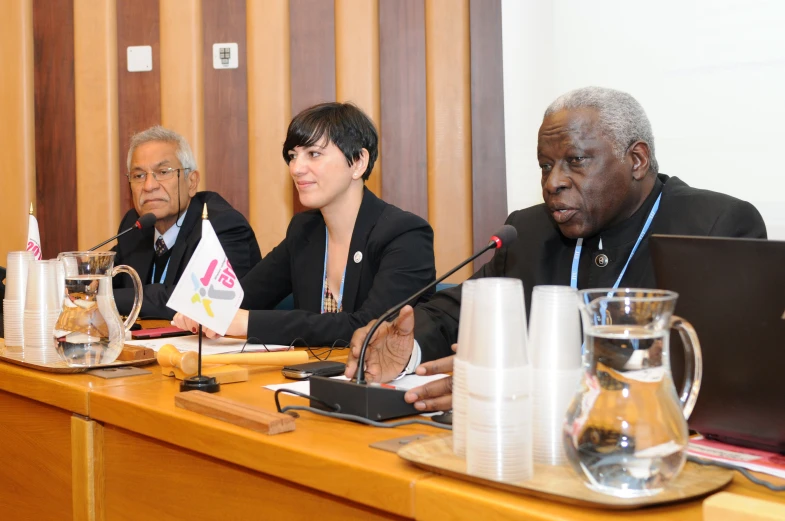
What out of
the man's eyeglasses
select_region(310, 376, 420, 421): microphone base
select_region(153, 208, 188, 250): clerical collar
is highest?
the man's eyeglasses

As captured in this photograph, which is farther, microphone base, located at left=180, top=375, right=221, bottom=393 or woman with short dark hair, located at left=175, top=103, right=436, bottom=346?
woman with short dark hair, located at left=175, top=103, right=436, bottom=346

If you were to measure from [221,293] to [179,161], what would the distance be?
205 centimetres

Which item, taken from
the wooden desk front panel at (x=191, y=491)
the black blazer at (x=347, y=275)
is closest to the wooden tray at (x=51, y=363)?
the wooden desk front panel at (x=191, y=491)

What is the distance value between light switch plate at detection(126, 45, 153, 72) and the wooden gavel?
2.36 m

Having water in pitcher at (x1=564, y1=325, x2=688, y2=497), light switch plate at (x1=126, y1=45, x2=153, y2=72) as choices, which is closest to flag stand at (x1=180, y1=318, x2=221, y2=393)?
water in pitcher at (x1=564, y1=325, x2=688, y2=497)

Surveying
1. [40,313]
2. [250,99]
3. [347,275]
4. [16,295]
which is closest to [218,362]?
[40,313]

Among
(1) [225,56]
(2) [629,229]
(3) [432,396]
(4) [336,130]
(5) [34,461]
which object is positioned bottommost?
(5) [34,461]

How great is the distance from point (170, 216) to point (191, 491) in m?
2.22

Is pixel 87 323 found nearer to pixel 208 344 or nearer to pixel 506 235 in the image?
pixel 208 344

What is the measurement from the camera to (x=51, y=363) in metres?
1.77

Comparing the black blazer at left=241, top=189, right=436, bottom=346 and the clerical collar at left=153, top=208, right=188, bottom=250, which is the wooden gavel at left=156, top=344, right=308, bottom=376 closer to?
the black blazer at left=241, top=189, right=436, bottom=346

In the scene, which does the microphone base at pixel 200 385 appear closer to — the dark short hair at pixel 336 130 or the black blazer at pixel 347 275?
the black blazer at pixel 347 275

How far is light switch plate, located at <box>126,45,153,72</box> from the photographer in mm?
3822

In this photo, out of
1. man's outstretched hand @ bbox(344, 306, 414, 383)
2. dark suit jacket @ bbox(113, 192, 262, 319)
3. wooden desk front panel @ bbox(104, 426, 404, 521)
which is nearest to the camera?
wooden desk front panel @ bbox(104, 426, 404, 521)
